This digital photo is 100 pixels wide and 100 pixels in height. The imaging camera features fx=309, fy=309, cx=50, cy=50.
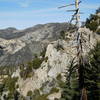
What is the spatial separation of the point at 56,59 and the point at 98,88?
4439 centimetres

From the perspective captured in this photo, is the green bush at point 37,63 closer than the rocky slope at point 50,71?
No

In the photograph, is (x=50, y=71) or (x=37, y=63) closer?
(x=50, y=71)

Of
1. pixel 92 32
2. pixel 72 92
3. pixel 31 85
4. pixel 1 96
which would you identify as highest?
pixel 92 32

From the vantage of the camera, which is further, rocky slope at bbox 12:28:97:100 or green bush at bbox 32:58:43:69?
green bush at bbox 32:58:43:69

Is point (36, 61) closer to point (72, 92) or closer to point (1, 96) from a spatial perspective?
point (1, 96)

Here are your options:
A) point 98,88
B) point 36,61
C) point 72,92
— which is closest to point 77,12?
point 98,88

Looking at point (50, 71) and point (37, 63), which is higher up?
point (37, 63)

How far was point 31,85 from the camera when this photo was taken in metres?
101

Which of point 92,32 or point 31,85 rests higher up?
point 92,32

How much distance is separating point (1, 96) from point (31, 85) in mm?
22663

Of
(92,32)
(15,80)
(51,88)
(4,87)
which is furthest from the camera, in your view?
(4,87)

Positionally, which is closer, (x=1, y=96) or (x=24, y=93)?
(x=24, y=93)

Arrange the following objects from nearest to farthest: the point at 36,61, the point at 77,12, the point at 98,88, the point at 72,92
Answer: the point at 77,12, the point at 98,88, the point at 72,92, the point at 36,61

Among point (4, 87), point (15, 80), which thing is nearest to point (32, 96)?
point (15, 80)
